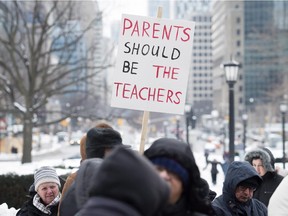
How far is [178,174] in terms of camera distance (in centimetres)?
265

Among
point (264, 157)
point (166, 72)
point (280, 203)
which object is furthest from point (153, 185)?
point (264, 157)

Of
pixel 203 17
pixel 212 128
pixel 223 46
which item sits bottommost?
pixel 212 128

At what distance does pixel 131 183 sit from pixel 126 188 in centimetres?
2

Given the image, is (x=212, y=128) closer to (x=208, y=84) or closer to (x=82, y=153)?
(x=208, y=84)

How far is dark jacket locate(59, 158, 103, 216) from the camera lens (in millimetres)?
3232

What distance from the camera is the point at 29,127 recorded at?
25672mm

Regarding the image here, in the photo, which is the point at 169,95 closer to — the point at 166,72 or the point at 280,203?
the point at 166,72

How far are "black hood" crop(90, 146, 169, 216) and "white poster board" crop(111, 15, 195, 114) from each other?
3320 mm

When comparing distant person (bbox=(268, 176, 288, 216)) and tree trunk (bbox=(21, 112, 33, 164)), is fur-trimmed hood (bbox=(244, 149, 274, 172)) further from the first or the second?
tree trunk (bbox=(21, 112, 33, 164))

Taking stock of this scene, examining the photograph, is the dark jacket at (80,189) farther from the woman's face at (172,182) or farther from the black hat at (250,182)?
the black hat at (250,182)

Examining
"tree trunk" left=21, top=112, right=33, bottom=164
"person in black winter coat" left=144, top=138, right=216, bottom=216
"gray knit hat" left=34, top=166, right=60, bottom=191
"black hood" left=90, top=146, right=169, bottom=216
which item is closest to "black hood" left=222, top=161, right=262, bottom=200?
"gray knit hat" left=34, top=166, right=60, bottom=191

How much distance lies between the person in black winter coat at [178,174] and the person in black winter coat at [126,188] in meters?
0.47

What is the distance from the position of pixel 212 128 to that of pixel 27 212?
11122cm

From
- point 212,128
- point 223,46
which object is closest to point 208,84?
point 223,46
